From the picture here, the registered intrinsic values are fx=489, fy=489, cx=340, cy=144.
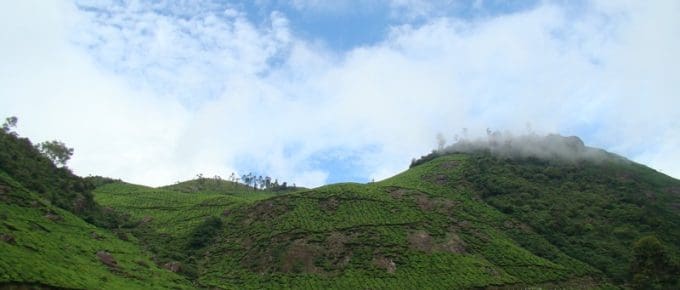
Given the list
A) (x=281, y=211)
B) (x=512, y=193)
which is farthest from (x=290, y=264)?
(x=512, y=193)

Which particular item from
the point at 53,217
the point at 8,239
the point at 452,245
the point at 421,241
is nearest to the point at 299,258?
the point at 421,241

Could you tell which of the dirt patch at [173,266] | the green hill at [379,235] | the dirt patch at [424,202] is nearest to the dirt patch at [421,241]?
the green hill at [379,235]

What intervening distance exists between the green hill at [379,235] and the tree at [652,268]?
28 cm

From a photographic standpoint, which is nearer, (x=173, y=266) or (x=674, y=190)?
(x=173, y=266)

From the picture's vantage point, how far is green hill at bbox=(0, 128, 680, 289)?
102 m

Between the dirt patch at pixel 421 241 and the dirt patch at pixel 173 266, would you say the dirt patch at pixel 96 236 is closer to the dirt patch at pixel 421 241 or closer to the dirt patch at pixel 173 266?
the dirt patch at pixel 173 266

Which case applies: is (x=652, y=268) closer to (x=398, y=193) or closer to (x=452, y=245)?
(x=452, y=245)

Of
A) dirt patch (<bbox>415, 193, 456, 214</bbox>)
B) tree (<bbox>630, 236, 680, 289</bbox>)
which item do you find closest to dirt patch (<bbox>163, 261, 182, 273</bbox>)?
dirt patch (<bbox>415, 193, 456, 214</bbox>)

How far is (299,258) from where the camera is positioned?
12181cm

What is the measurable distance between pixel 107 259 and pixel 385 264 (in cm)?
6149

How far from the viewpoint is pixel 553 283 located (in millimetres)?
114375

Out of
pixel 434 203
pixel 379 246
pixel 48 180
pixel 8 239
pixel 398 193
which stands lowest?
pixel 8 239

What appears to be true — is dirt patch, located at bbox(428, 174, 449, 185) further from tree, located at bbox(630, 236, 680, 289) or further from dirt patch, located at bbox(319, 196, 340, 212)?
tree, located at bbox(630, 236, 680, 289)

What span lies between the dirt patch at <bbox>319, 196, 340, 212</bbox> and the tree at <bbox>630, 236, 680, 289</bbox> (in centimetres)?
7930
